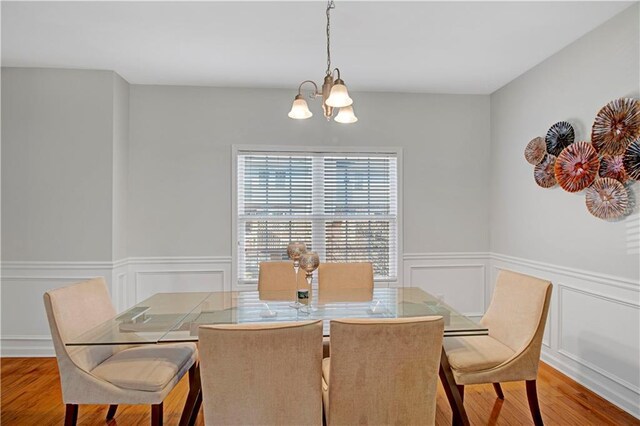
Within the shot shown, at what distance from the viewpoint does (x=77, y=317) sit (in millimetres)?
2111

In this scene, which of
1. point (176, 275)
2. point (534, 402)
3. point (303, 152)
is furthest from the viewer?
point (303, 152)

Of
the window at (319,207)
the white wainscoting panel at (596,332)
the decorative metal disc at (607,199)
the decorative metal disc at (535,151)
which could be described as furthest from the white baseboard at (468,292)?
the decorative metal disc at (535,151)

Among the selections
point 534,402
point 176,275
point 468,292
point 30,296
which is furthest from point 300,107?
point 30,296

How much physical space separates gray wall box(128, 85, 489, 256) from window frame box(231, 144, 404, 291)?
0.17ft

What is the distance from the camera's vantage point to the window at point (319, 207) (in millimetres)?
3973

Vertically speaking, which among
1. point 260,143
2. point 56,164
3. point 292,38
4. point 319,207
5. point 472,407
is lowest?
point 472,407

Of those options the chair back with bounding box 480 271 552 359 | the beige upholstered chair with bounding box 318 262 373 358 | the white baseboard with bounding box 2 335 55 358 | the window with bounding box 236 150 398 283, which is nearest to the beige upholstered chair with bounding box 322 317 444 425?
the chair back with bounding box 480 271 552 359

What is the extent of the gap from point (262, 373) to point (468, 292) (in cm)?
316

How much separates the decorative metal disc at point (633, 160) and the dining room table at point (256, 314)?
133 centimetres

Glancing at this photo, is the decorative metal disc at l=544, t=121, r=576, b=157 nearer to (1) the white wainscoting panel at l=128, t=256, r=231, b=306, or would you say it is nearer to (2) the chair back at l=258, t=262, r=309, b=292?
(2) the chair back at l=258, t=262, r=309, b=292

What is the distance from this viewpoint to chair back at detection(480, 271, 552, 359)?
2125 mm

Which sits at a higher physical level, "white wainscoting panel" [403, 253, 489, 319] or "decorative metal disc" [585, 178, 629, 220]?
"decorative metal disc" [585, 178, 629, 220]

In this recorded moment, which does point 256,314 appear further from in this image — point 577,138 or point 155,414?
point 577,138

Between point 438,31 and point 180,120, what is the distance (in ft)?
8.15
